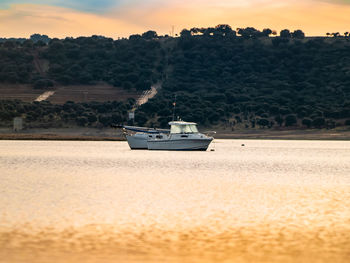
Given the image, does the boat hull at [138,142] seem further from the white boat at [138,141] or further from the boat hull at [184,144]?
the boat hull at [184,144]

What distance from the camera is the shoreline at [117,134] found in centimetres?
11369

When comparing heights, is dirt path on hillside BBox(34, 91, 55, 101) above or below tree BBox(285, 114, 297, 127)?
above

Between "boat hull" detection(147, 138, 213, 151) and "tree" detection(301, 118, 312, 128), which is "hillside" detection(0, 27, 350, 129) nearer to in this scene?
"tree" detection(301, 118, 312, 128)

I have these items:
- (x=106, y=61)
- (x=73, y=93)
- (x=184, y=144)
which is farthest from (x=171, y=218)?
(x=106, y=61)

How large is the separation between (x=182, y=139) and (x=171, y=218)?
55602mm

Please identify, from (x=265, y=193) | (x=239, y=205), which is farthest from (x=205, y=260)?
(x=265, y=193)

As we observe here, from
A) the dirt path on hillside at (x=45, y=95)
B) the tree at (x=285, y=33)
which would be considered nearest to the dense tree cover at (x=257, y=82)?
the tree at (x=285, y=33)

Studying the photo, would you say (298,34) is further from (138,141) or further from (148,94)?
(138,141)

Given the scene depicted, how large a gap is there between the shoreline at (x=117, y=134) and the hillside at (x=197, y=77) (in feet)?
8.44

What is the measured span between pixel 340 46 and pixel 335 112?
5799cm

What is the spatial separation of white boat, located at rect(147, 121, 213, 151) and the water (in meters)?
35.1

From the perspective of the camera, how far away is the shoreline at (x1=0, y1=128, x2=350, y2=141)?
113688mm

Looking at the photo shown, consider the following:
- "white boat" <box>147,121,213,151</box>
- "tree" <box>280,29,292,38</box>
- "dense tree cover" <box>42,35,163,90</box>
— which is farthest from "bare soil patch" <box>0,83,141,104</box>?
"white boat" <box>147,121,213,151</box>

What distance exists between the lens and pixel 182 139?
79188mm
